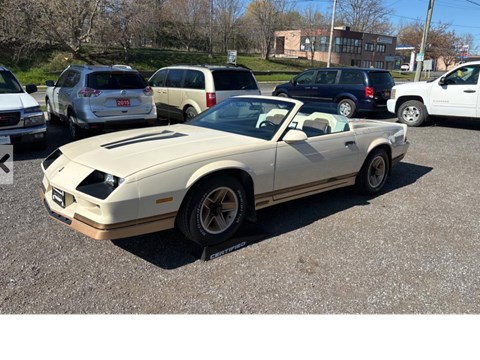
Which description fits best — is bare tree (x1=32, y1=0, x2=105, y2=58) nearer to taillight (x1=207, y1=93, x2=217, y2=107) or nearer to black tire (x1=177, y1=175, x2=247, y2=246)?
taillight (x1=207, y1=93, x2=217, y2=107)

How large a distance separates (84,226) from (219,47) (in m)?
55.2

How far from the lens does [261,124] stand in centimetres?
457

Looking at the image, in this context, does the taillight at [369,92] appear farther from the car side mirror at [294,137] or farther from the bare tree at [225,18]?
the bare tree at [225,18]

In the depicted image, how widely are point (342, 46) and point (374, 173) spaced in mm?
64042

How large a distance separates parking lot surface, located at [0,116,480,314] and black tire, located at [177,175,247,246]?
23cm

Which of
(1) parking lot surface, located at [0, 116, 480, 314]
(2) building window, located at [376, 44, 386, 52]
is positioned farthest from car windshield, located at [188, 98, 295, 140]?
(2) building window, located at [376, 44, 386, 52]

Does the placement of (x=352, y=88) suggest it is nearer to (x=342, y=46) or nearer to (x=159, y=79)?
(x=159, y=79)

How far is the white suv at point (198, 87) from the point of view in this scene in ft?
31.1

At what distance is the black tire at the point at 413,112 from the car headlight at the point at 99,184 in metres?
10.7

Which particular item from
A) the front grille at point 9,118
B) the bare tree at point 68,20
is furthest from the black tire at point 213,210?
the bare tree at point 68,20

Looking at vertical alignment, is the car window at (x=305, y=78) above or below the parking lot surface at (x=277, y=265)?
above

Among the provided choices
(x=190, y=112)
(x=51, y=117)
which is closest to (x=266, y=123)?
(x=190, y=112)

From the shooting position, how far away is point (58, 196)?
3580mm

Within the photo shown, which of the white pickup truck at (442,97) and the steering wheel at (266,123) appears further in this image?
the white pickup truck at (442,97)
